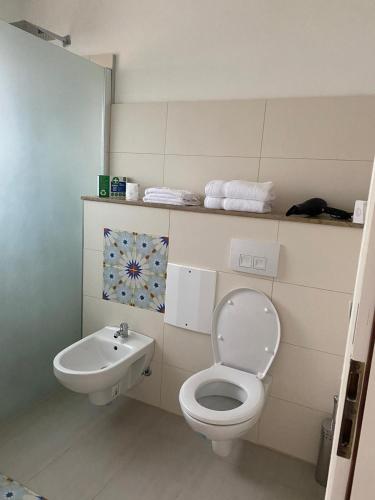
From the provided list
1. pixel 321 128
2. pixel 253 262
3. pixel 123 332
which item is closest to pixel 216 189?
pixel 253 262

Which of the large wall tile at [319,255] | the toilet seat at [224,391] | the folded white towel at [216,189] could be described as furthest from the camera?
the folded white towel at [216,189]

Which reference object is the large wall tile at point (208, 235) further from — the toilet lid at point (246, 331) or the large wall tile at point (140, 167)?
the large wall tile at point (140, 167)

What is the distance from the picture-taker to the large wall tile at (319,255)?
1552 mm

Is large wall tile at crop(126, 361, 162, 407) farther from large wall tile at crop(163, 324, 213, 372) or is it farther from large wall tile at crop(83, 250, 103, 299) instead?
large wall tile at crop(83, 250, 103, 299)

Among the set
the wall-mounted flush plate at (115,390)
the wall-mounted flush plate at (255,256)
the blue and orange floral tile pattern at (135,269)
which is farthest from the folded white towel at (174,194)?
the wall-mounted flush plate at (115,390)

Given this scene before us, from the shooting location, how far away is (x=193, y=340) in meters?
1.96

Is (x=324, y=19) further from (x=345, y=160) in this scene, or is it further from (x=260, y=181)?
(x=260, y=181)

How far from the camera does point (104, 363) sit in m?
2.00

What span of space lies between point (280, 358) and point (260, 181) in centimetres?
88

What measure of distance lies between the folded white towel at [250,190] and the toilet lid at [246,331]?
45 centimetres

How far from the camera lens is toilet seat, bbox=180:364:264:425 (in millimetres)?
1444

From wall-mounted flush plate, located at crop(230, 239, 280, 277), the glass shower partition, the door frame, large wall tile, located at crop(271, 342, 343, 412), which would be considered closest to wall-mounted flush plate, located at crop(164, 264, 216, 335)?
wall-mounted flush plate, located at crop(230, 239, 280, 277)

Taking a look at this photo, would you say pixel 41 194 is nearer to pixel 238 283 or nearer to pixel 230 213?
pixel 230 213

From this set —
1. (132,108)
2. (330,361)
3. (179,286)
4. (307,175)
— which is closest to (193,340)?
(179,286)
